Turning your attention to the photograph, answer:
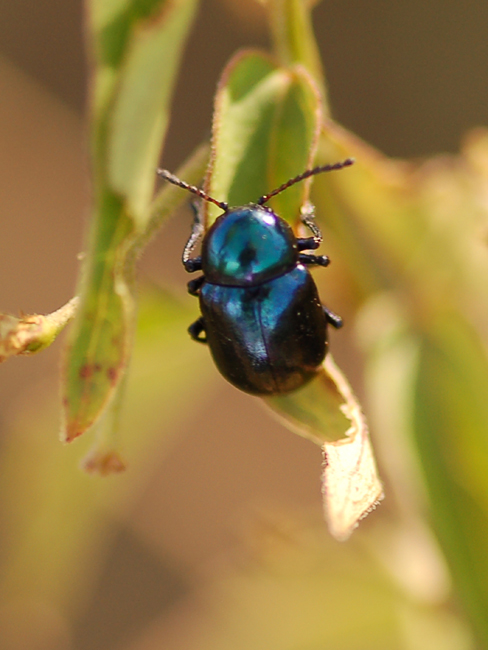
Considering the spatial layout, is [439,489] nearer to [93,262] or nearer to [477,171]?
[477,171]

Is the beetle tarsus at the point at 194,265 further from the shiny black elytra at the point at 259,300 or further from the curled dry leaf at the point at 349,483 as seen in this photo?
the curled dry leaf at the point at 349,483

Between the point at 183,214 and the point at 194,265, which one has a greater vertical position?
the point at 194,265

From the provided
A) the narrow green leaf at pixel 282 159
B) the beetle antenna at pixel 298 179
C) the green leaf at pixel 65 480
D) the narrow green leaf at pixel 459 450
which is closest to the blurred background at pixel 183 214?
the green leaf at pixel 65 480

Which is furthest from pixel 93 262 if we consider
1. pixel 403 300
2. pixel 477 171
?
pixel 477 171

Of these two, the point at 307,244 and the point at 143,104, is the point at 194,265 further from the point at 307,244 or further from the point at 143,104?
the point at 143,104

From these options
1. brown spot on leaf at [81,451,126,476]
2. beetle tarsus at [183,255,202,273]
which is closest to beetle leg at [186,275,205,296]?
beetle tarsus at [183,255,202,273]

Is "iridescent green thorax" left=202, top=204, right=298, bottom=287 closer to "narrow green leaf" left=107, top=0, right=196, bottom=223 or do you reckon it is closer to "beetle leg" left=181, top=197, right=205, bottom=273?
"beetle leg" left=181, top=197, right=205, bottom=273

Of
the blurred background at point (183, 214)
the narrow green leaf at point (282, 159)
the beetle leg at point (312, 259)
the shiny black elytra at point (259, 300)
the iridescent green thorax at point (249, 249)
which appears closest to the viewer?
the narrow green leaf at point (282, 159)

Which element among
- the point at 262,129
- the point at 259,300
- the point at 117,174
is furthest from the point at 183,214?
the point at 117,174
